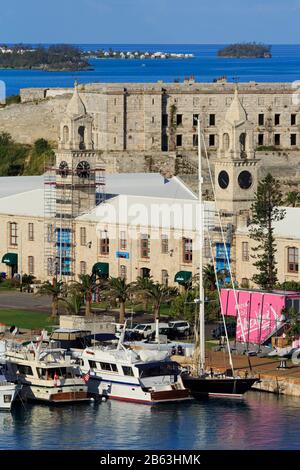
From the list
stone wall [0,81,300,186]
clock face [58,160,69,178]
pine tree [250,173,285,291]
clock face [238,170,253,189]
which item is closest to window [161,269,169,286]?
clock face [238,170,253,189]

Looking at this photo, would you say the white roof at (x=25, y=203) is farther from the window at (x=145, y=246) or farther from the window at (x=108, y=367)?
the window at (x=108, y=367)

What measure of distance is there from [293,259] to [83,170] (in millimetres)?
13063

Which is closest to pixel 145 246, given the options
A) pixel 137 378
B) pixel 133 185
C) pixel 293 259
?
pixel 293 259

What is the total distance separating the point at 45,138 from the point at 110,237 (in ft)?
120

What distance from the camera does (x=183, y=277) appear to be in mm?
89750

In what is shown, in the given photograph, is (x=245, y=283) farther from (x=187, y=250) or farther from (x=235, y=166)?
(x=235, y=166)

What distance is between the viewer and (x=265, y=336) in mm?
78375

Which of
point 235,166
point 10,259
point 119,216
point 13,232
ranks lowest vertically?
point 10,259

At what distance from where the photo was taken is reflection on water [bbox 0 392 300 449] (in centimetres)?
6488

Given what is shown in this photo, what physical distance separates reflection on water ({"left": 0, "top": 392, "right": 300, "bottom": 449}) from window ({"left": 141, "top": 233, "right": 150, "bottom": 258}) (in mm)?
20787

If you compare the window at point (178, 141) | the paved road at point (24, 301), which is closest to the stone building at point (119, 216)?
the paved road at point (24, 301)

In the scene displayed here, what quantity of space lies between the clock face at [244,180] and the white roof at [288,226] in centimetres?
205

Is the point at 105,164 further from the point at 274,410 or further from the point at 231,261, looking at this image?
the point at 274,410

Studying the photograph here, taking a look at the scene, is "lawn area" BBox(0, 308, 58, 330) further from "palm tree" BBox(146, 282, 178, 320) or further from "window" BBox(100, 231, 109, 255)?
"window" BBox(100, 231, 109, 255)
